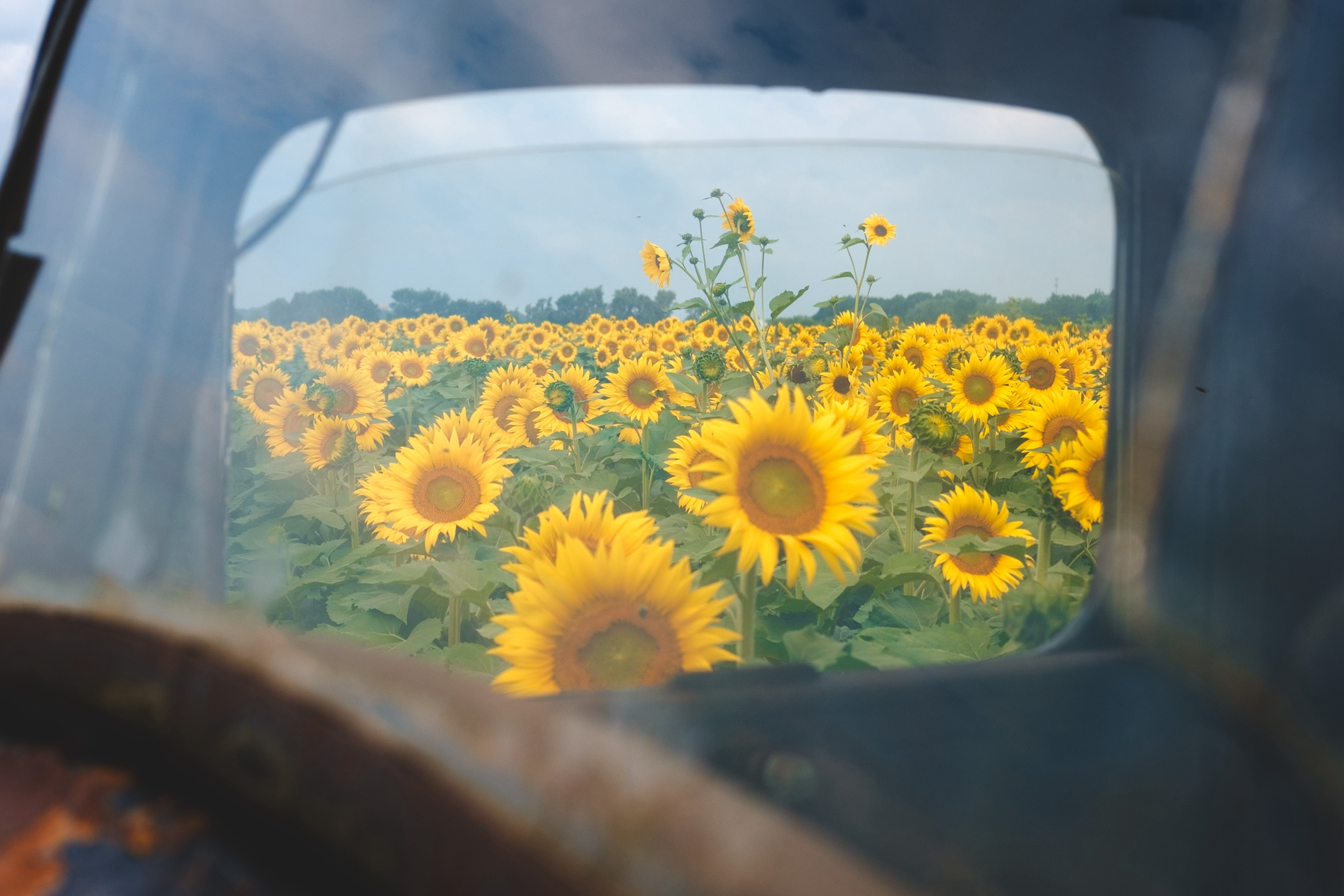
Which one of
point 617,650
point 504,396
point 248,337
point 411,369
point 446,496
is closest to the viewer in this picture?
point 617,650

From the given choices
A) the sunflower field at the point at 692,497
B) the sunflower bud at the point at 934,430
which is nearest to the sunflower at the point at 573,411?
the sunflower field at the point at 692,497

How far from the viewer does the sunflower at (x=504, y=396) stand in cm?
144

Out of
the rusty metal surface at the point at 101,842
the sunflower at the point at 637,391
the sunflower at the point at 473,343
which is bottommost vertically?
the rusty metal surface at the point at 101,842

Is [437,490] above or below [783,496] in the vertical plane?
below

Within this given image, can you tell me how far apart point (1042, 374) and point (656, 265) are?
42.4 inches

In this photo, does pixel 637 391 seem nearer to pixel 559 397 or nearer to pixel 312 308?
pixel 559 397

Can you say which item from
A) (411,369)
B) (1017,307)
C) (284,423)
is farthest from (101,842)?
(411,369)

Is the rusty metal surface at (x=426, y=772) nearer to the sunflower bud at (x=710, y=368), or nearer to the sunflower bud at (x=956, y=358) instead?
the sunflower bud at (x=710, y=368)

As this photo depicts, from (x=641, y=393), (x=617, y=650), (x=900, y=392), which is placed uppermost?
(x=900, y=392)

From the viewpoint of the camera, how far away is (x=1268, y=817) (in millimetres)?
316

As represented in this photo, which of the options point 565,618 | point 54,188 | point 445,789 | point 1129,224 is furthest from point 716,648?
point 54,188

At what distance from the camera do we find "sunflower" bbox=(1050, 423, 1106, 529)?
576mm

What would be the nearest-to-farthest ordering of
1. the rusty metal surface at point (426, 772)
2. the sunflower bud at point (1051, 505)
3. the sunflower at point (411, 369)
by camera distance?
1. the rusty metal surface at point (426, 772)
2. the sunflower bud at point (1051, 505)
3. the sunflower at point (411, 369)

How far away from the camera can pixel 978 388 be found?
1554 millimetres
